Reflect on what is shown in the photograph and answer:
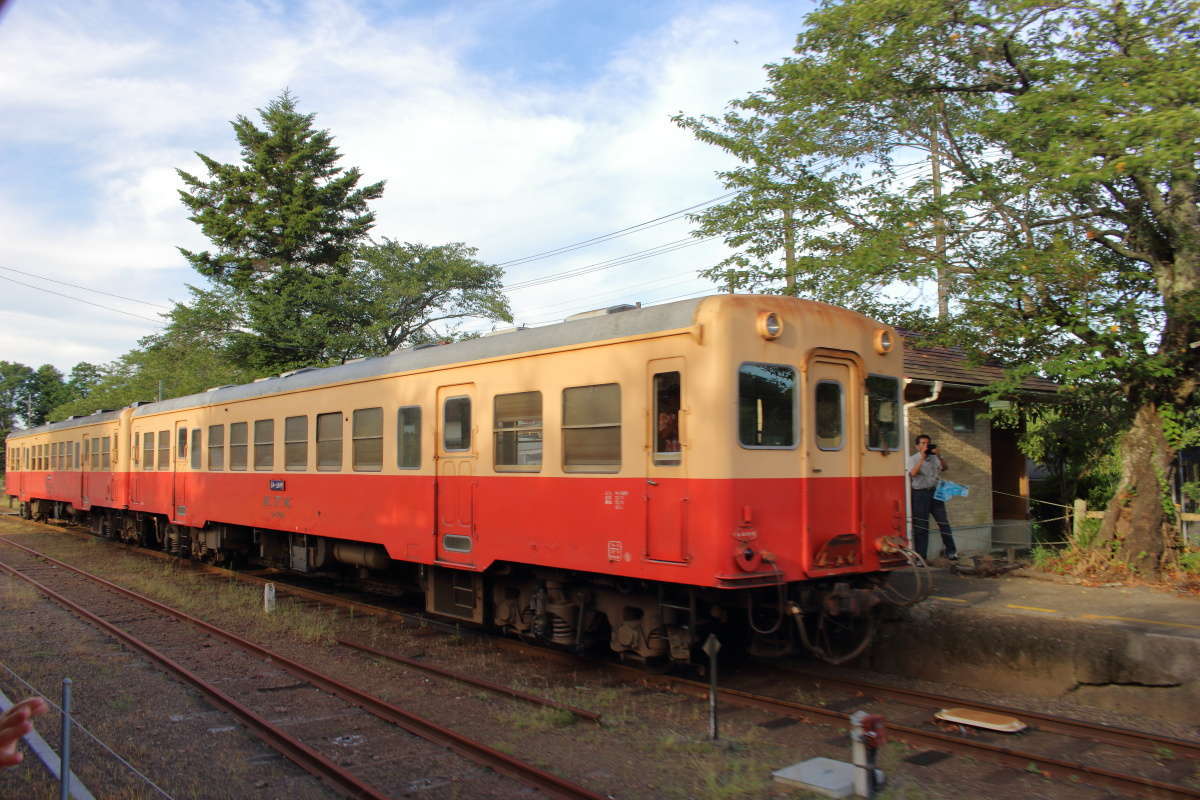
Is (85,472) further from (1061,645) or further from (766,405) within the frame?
(1061,645)

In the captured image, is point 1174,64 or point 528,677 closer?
point 528,677

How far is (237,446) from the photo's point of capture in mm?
13641

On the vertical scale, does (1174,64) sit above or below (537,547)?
above

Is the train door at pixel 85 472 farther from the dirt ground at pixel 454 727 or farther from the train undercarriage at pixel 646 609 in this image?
the train undercarriage at pixel 646 609

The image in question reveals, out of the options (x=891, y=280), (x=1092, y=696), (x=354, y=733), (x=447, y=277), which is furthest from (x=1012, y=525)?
(x=447, y=277)

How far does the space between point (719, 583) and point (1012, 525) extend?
10.6m

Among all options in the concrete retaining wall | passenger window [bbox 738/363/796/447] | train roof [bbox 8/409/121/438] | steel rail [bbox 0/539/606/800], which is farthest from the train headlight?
train roof [bbox 8/409/121/438]

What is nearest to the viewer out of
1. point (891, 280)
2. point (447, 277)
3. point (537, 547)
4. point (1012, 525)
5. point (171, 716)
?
point (171, 716)

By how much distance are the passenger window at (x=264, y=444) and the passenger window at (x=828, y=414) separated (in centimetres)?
835

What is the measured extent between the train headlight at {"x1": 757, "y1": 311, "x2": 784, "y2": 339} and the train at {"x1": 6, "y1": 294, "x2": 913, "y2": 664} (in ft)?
0.06

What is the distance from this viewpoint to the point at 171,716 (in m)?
6.91

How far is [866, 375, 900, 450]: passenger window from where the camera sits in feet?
24.7

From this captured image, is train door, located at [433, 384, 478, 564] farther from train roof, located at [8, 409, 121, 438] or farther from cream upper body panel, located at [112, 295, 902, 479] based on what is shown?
train roof, located at [8, 409, 121, 438]

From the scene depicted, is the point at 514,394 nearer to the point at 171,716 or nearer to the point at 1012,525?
the point at 171,716
